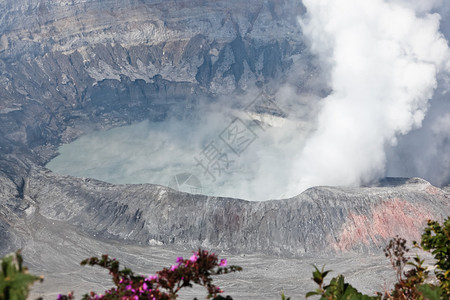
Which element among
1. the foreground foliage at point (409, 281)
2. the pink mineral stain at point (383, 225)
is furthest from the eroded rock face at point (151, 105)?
the foreground foliage at point (409, 281)

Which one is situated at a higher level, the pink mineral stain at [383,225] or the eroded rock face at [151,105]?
the eroded rock face at [151,105]

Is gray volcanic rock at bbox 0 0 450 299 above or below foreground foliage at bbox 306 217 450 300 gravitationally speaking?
above

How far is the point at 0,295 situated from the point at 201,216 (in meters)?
41.4

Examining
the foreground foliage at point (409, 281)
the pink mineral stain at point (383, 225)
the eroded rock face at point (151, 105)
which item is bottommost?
the foreground foliage at point (409, 281)

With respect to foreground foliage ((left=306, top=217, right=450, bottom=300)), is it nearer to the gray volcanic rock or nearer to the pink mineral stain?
the gray volcanic rock

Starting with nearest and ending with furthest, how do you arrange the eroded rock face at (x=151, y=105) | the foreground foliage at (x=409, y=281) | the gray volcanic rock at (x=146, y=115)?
the foreground foliage at (x=409, y=281)
the gray volcanic rock at (x=146, y=115)
the eroded rock face at (x=151, y=105)

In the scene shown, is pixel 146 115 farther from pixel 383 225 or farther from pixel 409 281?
pixel 409 281

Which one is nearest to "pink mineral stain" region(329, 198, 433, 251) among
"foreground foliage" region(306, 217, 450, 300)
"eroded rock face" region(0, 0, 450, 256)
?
"eroded rock face" region(0, 0, 450, 256)

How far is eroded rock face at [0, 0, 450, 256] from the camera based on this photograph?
4619 centimetres

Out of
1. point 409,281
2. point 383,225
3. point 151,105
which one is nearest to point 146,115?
point 151,105

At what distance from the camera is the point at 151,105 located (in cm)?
10894

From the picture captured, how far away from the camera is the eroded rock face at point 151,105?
4619 centimetres

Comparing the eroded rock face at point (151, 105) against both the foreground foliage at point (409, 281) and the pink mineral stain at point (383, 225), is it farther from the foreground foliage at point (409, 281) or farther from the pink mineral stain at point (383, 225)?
the foreground foliage at point (409, 281)

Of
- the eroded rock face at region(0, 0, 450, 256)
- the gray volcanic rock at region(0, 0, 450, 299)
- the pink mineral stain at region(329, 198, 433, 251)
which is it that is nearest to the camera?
the pink mineral stain at region(329, 198, 433, 251)
